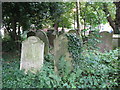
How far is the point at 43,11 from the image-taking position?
6.41 meters

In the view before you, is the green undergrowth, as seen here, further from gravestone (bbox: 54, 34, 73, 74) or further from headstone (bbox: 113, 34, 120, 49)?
headstone (bbox: 113, 34, 120, 49)

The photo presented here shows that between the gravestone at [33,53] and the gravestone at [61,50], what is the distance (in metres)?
0.45

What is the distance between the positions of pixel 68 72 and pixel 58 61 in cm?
40

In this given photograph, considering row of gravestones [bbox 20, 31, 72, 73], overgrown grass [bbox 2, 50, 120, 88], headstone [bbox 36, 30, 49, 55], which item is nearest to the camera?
overgrown grass [bbox 2, 50, 120, 88]

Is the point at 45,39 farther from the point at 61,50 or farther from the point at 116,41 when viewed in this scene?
the point at 116,41

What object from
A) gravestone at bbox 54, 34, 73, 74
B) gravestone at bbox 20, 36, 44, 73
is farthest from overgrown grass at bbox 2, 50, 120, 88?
gravestone at bbox 54, 34, 73, 74

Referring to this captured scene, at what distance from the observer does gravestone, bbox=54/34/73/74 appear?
3619 mm

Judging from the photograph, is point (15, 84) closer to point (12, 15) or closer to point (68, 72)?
point (68, 72)

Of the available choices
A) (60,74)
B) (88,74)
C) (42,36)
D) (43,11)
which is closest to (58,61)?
(60,74)

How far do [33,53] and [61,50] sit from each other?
802 mm

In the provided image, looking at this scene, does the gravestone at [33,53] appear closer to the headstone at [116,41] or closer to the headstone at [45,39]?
the headstone at [45,39]

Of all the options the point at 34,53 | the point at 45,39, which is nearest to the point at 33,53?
the point at 34,53

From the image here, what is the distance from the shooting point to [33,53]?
3.78 metres

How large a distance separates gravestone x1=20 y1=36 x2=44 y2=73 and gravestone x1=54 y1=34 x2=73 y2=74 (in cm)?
45
